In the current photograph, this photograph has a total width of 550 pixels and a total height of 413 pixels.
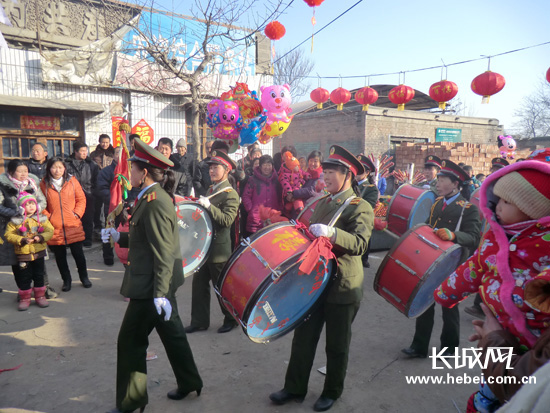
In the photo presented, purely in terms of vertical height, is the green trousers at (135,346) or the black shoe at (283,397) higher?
the green trousers at (135,346)

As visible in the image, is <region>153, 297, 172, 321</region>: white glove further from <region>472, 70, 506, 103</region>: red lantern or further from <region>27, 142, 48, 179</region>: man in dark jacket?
<region>472, 70, 506, 103</region>: red lantern

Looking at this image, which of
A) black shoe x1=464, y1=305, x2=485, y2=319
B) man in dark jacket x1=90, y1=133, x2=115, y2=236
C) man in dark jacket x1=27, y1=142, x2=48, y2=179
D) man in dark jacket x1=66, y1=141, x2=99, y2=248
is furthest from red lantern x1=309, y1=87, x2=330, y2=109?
black shoe x1=464, y1=305, x2=485, y2=319

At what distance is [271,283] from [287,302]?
1.05 feet

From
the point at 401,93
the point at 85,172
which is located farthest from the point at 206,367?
the point at 401,93

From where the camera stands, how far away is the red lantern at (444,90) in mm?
9703

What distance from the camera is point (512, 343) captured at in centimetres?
152

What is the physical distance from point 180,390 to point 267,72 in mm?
11084

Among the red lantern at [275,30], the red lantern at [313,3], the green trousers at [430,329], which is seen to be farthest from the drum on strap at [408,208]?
the red lantern at [275,30]

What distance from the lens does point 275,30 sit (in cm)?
861

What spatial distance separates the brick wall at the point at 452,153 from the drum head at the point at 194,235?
39.9 feet

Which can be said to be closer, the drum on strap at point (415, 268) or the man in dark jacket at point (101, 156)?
the drum on strap at point (415, 268)

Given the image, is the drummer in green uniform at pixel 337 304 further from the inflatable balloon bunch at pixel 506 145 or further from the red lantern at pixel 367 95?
the red lantern at pixel 367 95

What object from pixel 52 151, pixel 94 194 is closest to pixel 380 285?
pixel 94 194

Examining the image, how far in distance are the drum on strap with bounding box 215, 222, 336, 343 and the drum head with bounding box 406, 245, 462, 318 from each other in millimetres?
832
